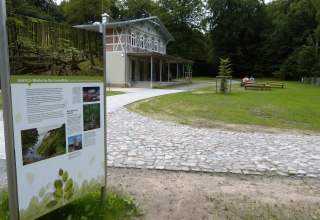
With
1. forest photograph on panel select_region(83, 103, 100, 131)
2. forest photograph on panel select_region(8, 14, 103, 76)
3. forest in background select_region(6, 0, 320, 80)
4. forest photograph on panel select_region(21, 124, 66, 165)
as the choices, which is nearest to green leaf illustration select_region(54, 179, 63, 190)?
forest photograph on panel select_region(21, 124, 66, 165)

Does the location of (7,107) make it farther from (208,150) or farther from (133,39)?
(133,39)

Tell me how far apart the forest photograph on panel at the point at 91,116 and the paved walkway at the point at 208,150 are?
196 cm

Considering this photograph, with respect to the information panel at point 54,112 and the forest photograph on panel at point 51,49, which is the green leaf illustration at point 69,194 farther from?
the forest photograph on panel at point 51,49

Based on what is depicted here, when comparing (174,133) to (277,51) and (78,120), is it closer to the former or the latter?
(78,120)

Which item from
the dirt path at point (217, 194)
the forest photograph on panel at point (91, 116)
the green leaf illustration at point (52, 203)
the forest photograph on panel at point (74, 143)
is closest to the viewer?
the green leaf illustration at point (52, 203)

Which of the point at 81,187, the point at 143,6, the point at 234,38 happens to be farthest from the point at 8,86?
the point at 234,38

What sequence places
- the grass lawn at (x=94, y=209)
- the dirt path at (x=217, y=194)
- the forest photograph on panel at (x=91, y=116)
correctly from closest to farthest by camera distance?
the forest photograph on panel at (x=91, y=116), the grass lawn at (x=94, y=209), the dirt path at (x=217, y=194)

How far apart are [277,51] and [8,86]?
50.8 metres

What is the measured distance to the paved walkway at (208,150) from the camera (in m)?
4.70

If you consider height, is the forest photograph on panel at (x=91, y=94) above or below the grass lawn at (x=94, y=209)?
above

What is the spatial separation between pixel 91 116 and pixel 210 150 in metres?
3.35

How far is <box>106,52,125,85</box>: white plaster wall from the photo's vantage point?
2367cm

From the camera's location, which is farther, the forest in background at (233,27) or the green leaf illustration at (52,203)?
the forest in background at (233,27)

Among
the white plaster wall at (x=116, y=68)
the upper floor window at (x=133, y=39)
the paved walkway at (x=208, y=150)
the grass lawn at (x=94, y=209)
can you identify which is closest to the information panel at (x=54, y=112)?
the grass lawn at (x=94, y=209)
